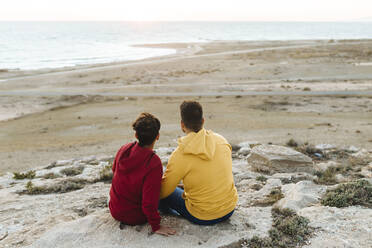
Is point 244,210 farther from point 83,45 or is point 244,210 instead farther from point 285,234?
point 83,45

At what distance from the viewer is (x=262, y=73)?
27.7 meters

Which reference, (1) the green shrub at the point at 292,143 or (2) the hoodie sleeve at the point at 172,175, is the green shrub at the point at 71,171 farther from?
(1) the green shrub at the point at 292,143

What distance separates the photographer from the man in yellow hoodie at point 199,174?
338cm

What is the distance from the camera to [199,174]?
11.5ft

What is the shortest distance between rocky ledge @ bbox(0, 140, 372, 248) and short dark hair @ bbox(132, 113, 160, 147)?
115 cm

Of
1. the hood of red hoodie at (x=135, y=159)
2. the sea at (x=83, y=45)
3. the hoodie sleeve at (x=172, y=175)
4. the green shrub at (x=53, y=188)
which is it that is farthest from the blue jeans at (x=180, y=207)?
the sea at (x=83, y=45)

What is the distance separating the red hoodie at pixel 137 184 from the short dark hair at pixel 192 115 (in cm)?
51

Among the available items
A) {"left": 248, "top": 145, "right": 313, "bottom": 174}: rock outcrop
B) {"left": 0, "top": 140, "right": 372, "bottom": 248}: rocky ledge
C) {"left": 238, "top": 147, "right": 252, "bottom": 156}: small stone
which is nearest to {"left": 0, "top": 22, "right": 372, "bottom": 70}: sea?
{"left": 238, "top": 147, "right": 252, "bottom": 156}: small stone

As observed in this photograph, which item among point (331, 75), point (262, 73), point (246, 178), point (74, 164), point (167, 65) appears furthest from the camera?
point (167, 65)

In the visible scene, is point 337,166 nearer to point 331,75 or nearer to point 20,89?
point 331,75

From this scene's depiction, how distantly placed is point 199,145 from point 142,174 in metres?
0.70

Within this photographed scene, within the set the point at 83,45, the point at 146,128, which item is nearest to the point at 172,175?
the point at 146,128

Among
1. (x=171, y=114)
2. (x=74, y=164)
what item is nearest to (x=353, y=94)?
(x=171, y=114)

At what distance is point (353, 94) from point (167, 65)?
21317 mm
